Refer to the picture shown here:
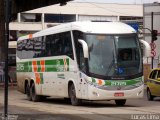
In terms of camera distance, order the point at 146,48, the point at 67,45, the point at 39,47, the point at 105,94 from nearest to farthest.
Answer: the point at 105,94
the point at 146,48
the point at 67,45
the point at 39,47

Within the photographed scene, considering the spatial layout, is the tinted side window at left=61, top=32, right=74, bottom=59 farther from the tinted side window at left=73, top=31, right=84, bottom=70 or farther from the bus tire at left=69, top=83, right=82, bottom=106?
the bus tire at left=69, top=83, right=82, bottom=106

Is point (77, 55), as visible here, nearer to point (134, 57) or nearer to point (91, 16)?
point (134, 57)

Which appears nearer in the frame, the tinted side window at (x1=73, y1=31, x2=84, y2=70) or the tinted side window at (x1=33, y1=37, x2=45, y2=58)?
the tinted side window at (x1=73, y1=31, x2=84, y2=70)

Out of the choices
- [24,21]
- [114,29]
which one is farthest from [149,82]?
[24,21]

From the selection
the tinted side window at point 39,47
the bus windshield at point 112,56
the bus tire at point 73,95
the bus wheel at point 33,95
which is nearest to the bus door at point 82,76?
the bus windshield at point 112,56

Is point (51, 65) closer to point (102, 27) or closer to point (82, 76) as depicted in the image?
point (82, 76)

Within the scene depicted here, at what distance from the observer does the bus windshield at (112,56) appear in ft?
67.3

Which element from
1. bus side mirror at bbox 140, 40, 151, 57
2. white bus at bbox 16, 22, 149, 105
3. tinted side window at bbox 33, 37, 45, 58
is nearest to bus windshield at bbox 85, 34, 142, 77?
white bus at bbox 16, 22, 149, 105

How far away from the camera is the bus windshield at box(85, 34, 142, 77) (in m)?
20.5

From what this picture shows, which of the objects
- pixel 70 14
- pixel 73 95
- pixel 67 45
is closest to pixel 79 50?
pixel 67 45

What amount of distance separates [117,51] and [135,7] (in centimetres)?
9650

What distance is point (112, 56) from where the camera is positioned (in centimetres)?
2056

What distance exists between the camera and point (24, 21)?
104 meters

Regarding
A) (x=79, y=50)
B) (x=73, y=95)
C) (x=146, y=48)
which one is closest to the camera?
(x=79, y=50)
